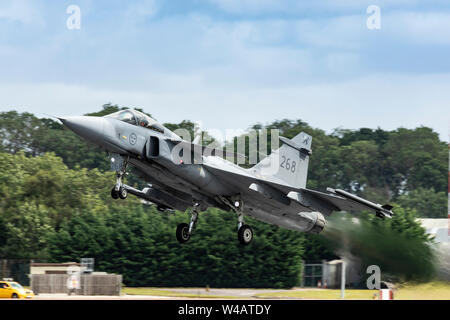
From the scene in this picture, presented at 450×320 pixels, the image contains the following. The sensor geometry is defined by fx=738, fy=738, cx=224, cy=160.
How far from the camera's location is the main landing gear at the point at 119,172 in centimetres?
2319

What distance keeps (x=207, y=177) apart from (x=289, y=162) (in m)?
5.36

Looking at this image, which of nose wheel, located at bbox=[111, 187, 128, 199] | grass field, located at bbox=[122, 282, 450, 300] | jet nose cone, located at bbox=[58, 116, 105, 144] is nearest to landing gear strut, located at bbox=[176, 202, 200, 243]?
nose wheel, located at bbox=[111, 187, 128, 199]

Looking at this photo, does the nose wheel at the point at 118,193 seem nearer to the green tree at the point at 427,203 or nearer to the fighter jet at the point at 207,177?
the fighter jet at the point at 207,177

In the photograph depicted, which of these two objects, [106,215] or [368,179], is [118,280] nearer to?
[106,215]

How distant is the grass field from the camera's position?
30.5 meters

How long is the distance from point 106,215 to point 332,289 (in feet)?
58.8

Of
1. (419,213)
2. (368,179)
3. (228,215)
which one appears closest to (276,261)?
(228,215)

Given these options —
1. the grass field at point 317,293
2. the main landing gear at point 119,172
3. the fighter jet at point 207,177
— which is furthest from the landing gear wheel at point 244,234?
the grass field at point 317,293

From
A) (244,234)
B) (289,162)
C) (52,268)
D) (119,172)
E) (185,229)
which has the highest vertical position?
(289,162)

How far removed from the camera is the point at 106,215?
53.2 m

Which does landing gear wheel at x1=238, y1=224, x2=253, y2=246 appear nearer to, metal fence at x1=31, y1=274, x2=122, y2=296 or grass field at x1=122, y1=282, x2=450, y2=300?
grass field at x1=122, y1=282, x2=450, y2=300

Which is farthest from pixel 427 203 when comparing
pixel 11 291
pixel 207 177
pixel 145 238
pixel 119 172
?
pixel 119 172

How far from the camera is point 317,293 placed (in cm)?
4219

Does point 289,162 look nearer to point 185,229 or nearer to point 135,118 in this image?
point 185,229
